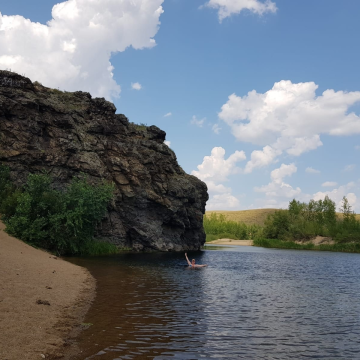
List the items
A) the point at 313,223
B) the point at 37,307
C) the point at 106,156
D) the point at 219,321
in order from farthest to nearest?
1. the point at 313,223
2. the point at 106,156
3. the point at 219,321
4. the point at 37,307

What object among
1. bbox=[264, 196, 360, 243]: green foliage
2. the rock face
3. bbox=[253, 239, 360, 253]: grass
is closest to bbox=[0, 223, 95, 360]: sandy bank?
the rock face

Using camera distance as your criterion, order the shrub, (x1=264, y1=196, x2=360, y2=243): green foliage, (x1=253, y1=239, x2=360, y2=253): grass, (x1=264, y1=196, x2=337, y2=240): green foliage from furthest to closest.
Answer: (x1=264, y1=196, x2=337, y2=240): green foliage < (x1=264, y1=196, x2=360, y2=243): green foliage < (x1=253, y1=239, x2=360, y2=253): grass < the shrub

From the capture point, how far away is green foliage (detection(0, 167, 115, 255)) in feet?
134

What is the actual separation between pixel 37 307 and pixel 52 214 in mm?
30709

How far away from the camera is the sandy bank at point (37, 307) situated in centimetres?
1065

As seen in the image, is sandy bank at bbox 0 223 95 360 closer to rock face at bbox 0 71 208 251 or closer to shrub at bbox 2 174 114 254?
shrub at bbox 2 174 114 254

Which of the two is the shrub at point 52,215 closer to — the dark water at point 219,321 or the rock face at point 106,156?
the rock face at point 106,156

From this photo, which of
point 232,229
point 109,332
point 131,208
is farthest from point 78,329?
point 232,229

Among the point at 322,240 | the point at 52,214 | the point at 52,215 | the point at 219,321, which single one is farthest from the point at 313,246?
the point at 219,321

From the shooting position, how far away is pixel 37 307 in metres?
15.2

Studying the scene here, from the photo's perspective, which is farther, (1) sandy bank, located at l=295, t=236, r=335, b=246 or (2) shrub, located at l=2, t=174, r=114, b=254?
(1) sandy bank, located at l=295, t=236, r=335, b=246

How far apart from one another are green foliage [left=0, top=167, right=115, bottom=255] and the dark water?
17077 mm

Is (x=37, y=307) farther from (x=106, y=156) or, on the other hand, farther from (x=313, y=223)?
(x=313, y=223)

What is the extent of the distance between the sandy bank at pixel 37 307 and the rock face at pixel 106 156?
122 feet
